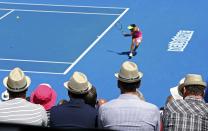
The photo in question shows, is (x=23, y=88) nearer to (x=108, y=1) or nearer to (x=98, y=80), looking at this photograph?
(x=98, y=80)

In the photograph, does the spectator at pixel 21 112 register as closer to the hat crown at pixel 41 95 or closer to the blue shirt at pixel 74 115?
the blue shirt at pixel 74 115

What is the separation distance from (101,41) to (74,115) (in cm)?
1155

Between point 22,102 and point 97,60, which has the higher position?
point 97,60

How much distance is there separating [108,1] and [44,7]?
7.80 feet

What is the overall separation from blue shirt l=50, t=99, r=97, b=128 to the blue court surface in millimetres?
7366

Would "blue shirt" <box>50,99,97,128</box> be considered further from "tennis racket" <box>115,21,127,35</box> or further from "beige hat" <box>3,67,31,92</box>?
"tennis racket" <box>115,21,127,35</box>

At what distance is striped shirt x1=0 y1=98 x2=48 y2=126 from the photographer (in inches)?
196

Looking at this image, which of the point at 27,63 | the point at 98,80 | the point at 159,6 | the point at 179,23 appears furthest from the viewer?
the point at 159,6

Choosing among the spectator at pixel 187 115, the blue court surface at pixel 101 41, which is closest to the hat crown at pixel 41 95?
the spectator at pixel 187 115

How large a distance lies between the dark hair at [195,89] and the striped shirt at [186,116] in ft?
0.79

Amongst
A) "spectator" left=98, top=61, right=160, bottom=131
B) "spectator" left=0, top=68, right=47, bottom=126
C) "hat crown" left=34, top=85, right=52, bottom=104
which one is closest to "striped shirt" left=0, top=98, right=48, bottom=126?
"spectator" left=0, top=68, right=47, bottom=126

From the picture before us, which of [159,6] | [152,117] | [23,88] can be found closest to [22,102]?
[23,88]

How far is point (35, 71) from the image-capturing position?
47.7 feet

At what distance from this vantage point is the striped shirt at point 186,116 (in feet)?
16.5
